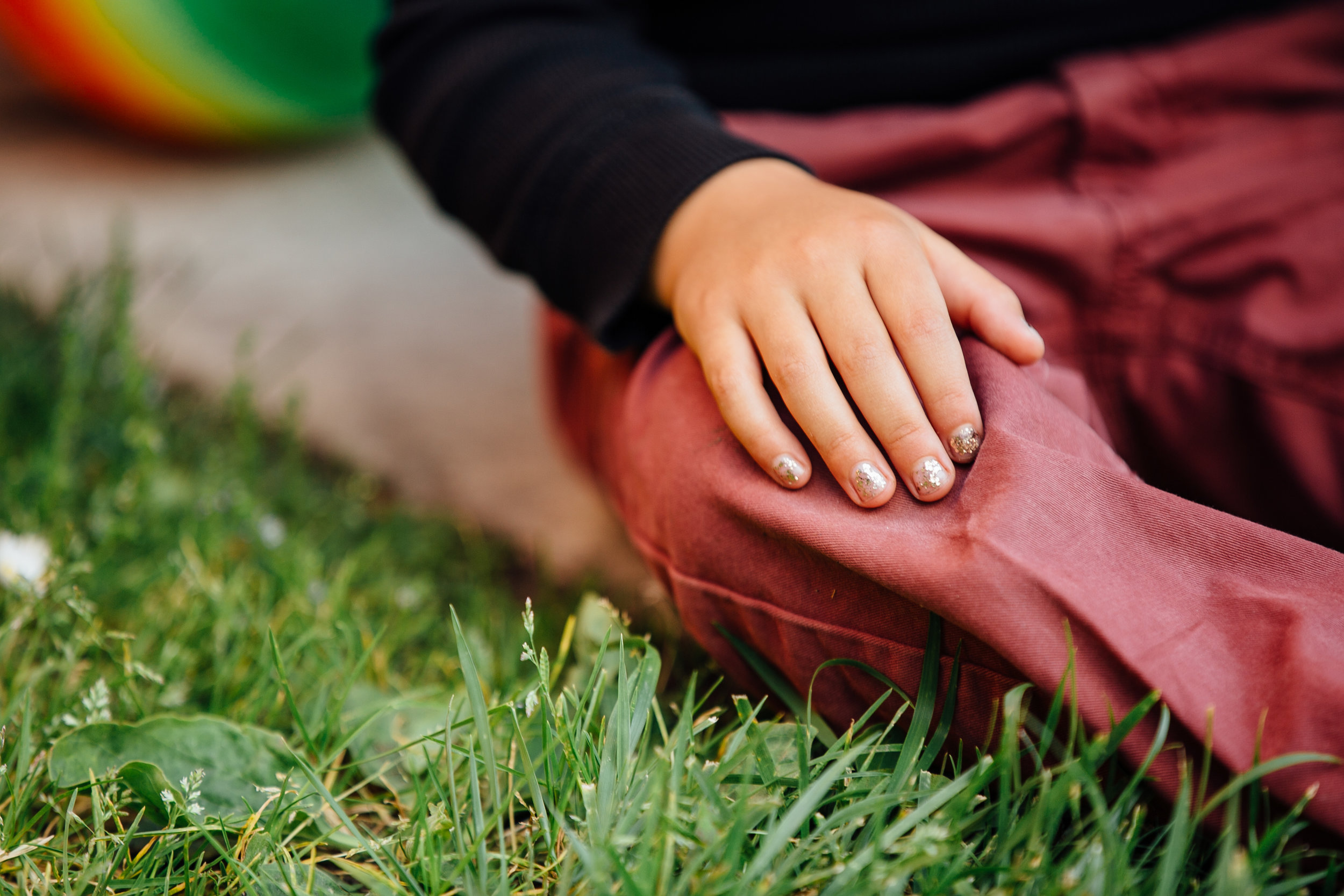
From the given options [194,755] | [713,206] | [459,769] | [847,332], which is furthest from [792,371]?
[194,755]

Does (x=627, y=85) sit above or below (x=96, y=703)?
above

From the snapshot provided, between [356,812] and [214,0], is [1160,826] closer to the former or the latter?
[356,812]

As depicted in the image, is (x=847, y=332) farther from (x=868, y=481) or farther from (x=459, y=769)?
(x=459, y=769)

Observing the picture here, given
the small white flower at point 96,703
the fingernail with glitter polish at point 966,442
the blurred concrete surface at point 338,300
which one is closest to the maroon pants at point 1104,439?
the fingernail with glitter polish at point 966,442

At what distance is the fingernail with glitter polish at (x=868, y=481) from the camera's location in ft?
2.23

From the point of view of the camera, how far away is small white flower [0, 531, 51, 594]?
0.85m

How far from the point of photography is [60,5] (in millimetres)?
1912

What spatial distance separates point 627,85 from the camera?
3.22 ft

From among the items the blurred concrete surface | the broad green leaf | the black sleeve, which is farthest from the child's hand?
the blurred concrete surface

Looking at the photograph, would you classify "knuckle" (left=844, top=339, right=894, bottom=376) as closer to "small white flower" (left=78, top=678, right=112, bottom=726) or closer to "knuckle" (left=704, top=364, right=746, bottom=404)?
"knuckle" (left=704, top=364, right=746, bottom=404)

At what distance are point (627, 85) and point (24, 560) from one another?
0.77 meters

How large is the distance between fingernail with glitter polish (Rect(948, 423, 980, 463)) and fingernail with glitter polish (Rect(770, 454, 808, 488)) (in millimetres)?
113

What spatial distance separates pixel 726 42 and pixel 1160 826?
96 cm

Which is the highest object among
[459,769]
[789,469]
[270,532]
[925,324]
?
[925,324]
